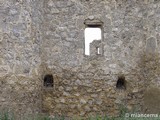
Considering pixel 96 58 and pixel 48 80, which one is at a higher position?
pixel 96 58

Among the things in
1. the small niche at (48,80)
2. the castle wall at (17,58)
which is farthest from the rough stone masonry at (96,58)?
the castle wall at (17,58)

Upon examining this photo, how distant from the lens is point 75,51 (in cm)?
806

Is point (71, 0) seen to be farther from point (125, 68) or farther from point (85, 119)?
point (85, 119)

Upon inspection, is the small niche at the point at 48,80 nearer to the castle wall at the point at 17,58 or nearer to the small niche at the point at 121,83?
the castle wall at the point at 17,58

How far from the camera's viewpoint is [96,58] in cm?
806

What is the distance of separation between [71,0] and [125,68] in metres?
2.04

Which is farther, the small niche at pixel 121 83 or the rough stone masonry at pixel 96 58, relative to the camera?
the small niche at pixel 121 83

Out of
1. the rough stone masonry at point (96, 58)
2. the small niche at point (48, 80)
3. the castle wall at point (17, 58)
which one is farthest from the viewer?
the small niche at point (48, 80)

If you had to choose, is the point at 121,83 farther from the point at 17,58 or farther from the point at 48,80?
the point at 17,58

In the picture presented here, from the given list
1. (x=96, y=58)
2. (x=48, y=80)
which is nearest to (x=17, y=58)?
(x=48, y=80)

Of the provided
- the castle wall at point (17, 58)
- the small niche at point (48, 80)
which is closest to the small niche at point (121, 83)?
the small niche at point (48, 80)

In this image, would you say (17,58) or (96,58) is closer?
(17,58)

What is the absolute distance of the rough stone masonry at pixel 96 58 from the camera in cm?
777

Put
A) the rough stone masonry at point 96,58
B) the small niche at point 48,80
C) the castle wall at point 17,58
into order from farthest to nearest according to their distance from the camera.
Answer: the small niche at point 48,80
the rough stone masonry at point 96,58
the castle wall at point 17,58
